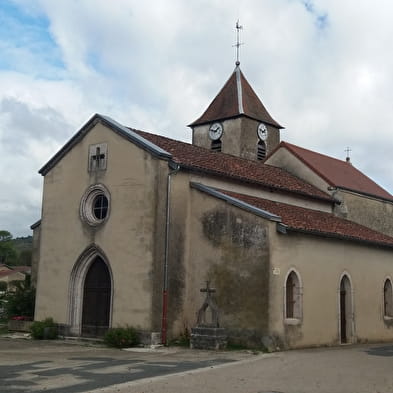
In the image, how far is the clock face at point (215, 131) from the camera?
33406mm

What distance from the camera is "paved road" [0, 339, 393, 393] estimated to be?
10531 millimetres

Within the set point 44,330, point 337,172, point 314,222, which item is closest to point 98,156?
point 44,330

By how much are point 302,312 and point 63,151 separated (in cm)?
1095

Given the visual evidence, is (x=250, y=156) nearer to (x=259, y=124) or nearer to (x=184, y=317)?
(x=259, y=124)

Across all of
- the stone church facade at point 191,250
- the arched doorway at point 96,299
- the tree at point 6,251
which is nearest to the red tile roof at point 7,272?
the tree at point 6,251

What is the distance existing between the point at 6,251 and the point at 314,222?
119 m

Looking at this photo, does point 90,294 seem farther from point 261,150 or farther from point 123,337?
point 261,150

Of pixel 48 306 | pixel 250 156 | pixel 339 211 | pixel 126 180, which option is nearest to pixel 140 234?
pixel 126 180

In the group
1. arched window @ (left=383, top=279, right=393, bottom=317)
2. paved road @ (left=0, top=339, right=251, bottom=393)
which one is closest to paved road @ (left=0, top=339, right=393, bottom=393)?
paved road @ (left=0, top=339, right=251, bottom=393)

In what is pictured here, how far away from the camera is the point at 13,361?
14055 millimetres

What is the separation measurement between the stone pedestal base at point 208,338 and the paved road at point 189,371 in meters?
0.64

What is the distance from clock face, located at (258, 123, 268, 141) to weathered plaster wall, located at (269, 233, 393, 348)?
1224cm

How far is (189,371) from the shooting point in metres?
12.6

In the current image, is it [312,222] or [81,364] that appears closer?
[81,364]
